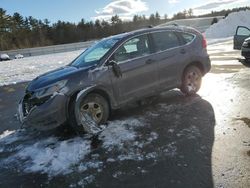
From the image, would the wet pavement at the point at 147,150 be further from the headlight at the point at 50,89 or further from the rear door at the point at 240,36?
the rear door at the point at 240,36

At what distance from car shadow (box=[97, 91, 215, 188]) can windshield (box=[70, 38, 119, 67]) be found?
1.31m

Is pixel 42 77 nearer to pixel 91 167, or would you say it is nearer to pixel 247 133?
pixel 91 167

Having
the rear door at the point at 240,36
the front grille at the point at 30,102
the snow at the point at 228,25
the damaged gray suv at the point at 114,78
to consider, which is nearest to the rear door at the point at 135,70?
the damaged gray suv at the point at 114,78

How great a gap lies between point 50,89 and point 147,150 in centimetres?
213

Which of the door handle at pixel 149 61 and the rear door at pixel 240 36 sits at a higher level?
the door handle at pixel 149 61

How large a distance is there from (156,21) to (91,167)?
97119mm

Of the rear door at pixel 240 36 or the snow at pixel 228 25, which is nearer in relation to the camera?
the rear door at pixel 240 36

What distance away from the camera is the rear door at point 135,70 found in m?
6.54

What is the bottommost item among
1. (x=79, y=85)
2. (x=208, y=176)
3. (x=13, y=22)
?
(x=208, y=176)

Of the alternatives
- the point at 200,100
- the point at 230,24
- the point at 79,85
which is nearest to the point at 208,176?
the point at 79,85

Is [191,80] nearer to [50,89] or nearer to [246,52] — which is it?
[50,89]

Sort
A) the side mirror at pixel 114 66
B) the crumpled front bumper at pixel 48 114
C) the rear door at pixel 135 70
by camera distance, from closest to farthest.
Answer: the crumpled front bumper at pixel 48 114
the side mirror at pixel 114 66
the rear door at pixel 135 70

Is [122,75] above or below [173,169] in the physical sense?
above

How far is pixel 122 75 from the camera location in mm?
6531
